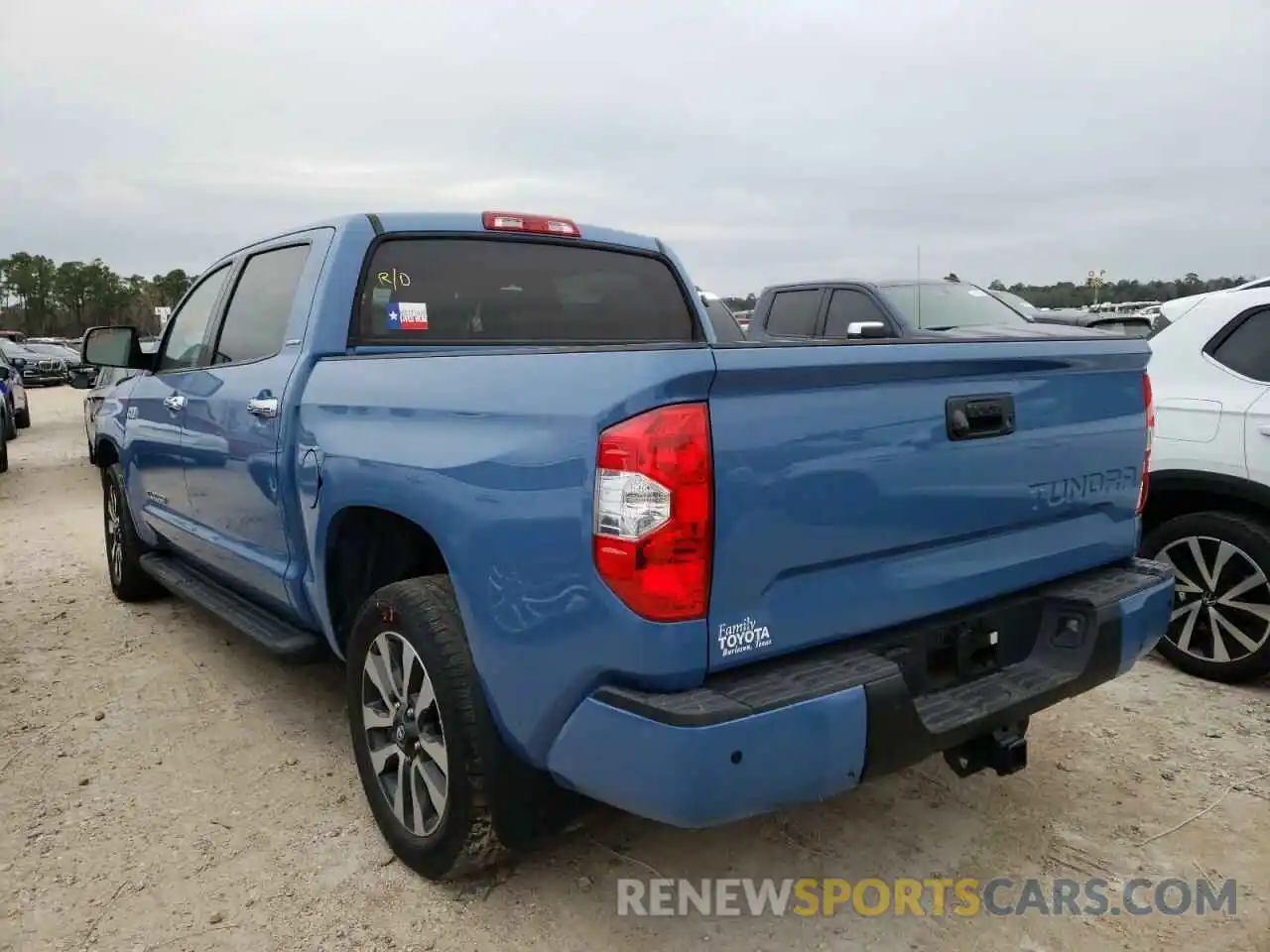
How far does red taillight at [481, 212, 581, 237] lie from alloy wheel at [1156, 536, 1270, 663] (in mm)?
2963

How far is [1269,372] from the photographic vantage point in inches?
164

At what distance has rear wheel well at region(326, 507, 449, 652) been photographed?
283cm

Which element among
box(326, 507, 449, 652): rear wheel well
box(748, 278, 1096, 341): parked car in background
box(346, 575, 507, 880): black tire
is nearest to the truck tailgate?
box(346, 575, 507, 880): black tire

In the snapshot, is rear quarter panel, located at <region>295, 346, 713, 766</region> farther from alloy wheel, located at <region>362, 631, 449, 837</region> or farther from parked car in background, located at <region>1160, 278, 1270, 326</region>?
parked car in background, located at <region>1160, 278, 1270, 326</region>

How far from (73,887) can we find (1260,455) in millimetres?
4670

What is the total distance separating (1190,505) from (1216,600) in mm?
480

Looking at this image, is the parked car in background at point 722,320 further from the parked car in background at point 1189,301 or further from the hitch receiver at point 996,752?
the hitch receiver at point 996,752

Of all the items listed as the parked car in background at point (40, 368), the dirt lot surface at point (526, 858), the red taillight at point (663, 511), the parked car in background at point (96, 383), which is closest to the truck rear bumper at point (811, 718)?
the red taillight at point (663, 511)

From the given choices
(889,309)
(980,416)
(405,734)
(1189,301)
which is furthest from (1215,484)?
(889,309)

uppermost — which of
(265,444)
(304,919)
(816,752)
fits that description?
(265,444)

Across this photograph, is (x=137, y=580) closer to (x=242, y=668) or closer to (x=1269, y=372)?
(x=242, y=668)

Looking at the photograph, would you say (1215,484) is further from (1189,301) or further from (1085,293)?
(1085,293)

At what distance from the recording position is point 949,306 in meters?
9.41

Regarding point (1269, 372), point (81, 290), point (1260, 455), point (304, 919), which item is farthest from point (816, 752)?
point (81, 290)
